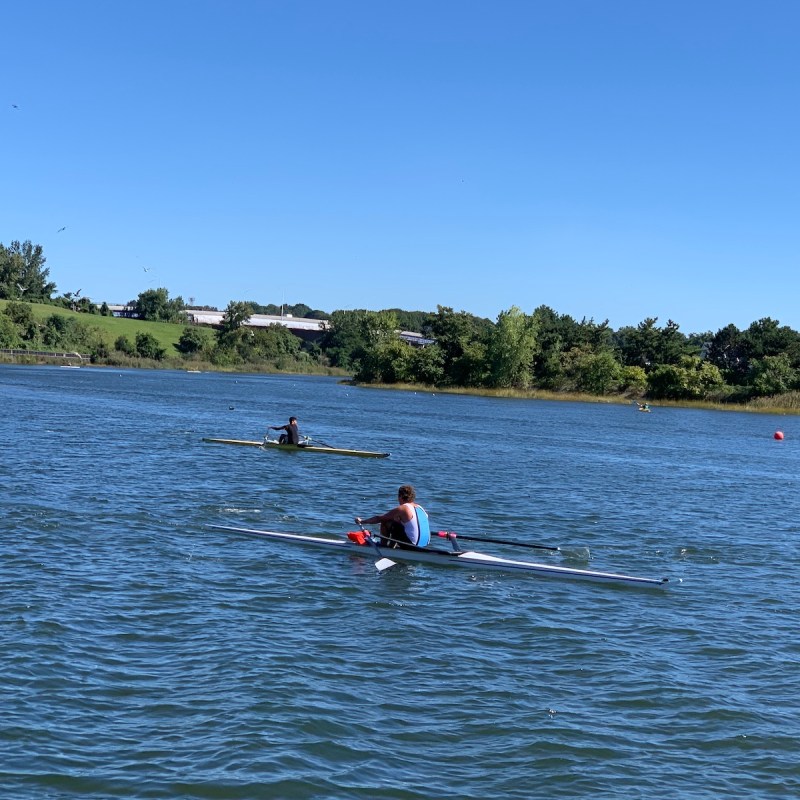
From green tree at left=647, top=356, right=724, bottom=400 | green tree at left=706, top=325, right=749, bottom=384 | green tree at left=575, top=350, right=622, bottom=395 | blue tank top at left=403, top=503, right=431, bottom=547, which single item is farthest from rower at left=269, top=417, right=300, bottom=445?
green tree at left=706, top=325, right=749, bottom=384

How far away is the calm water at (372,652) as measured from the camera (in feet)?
32.4

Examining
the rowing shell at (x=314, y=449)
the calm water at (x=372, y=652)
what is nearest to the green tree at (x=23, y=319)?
the rowing shell at (x=314, y=449)

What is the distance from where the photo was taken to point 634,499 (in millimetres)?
31375

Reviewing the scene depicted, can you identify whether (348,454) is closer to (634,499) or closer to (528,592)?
(634,499)

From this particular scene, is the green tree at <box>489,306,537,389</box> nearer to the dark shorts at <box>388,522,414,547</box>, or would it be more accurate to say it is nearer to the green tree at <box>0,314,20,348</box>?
the green tree at <box>0,314,20,348</box>

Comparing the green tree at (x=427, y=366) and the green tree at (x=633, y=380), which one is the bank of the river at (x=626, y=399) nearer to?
the green tree at (x=633, y=380)

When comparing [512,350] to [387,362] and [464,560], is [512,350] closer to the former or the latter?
[387,362]

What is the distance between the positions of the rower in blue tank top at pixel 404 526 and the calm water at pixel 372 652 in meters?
0.69

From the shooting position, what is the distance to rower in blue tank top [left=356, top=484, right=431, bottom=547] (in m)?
19.2

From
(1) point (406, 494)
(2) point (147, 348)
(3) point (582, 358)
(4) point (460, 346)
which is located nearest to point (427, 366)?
(4) point (460, 346)

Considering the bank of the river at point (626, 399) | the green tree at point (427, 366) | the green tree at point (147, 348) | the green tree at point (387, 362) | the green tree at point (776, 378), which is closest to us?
the bank of the river at point (626, 399)

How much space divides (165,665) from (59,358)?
16171 centimetres

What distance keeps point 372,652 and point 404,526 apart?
6060mm

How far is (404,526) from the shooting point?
19.3 metres
